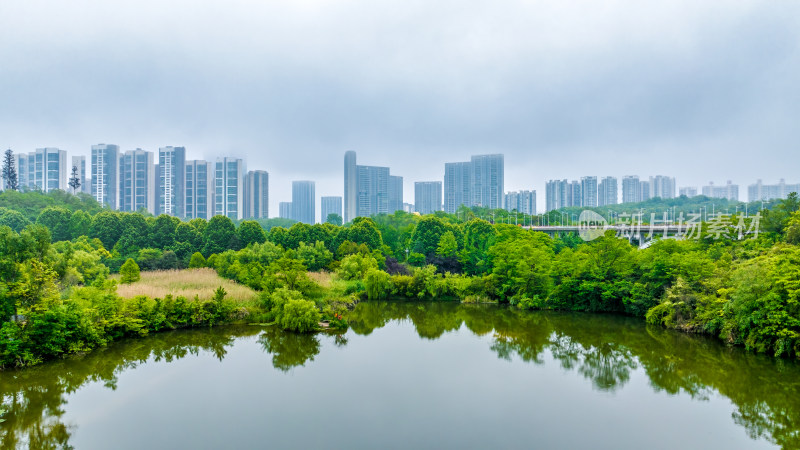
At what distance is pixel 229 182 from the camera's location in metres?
48.2

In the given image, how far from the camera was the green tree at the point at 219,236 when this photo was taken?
1023 inches

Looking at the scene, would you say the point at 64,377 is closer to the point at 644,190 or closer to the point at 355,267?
the point at 355,267

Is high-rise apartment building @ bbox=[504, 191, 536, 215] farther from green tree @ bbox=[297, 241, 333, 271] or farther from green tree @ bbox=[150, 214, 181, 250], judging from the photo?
green tree @ bbox=[150, 214, 181, 250]

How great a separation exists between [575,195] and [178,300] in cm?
5874

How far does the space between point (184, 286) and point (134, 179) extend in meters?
37.5

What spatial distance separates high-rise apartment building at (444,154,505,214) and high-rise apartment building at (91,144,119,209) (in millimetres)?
37769

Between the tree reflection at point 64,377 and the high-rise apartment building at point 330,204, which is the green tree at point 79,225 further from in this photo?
the high-rise apartment building at point 330,204

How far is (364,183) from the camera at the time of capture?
207 ft

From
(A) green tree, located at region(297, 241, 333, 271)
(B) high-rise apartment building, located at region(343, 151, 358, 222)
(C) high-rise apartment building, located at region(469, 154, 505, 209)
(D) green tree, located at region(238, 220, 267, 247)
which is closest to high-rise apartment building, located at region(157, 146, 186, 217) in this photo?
(B) high-rise apartment building, located at region(343, 151, 358, 222)

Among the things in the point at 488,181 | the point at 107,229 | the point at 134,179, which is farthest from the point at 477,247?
the point at 134,179

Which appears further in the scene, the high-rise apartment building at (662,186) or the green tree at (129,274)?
the high-rise apartment building at (662,186)

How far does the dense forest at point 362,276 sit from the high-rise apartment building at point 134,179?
18.4m

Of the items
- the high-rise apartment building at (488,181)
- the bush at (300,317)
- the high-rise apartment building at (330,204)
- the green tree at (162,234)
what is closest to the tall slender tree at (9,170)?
the green tree at (162,234)

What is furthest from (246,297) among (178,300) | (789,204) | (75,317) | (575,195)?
(575,195)
